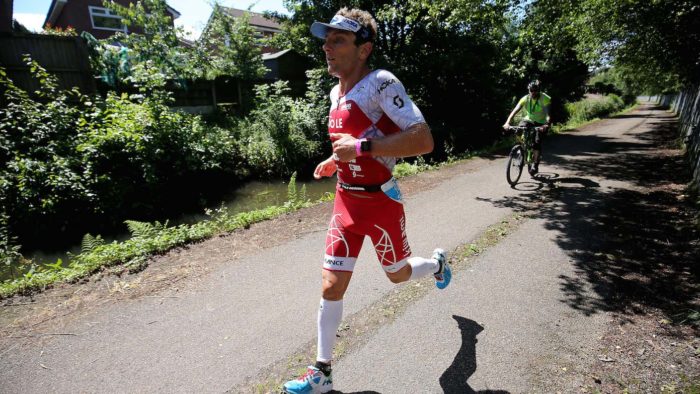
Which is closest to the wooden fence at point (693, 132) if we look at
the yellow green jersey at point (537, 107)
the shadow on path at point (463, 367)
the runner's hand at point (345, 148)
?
the yellow green jersey at point (537, 107)

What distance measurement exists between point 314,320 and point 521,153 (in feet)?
22.1

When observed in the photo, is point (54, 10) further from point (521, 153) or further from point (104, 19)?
point (521, 153)

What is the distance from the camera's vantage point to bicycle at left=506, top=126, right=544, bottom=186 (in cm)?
826

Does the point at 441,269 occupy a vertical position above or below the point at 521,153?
below

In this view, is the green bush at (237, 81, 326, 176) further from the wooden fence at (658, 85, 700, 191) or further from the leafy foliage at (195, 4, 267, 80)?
the wooden fence at (658, 85, 700, 191)

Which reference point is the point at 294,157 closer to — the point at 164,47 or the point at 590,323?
the point at 164,47

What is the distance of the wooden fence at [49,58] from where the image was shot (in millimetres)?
9445

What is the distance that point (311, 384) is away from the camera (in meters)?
2.49

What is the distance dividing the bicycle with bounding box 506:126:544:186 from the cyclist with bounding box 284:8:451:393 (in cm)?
646

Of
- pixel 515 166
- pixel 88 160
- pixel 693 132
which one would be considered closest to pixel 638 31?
pixel 693 132

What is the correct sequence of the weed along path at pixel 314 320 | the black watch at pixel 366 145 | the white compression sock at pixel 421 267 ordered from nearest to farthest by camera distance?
the black watch at pixel 366 145 → the weed along path at pixel 314 320 → the white compression sock at pixel 421 267

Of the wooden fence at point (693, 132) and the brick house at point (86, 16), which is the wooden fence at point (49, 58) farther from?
the brick house at point (86, 16)

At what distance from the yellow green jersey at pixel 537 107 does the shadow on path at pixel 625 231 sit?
4.90 ft

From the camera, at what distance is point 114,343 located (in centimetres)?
320
